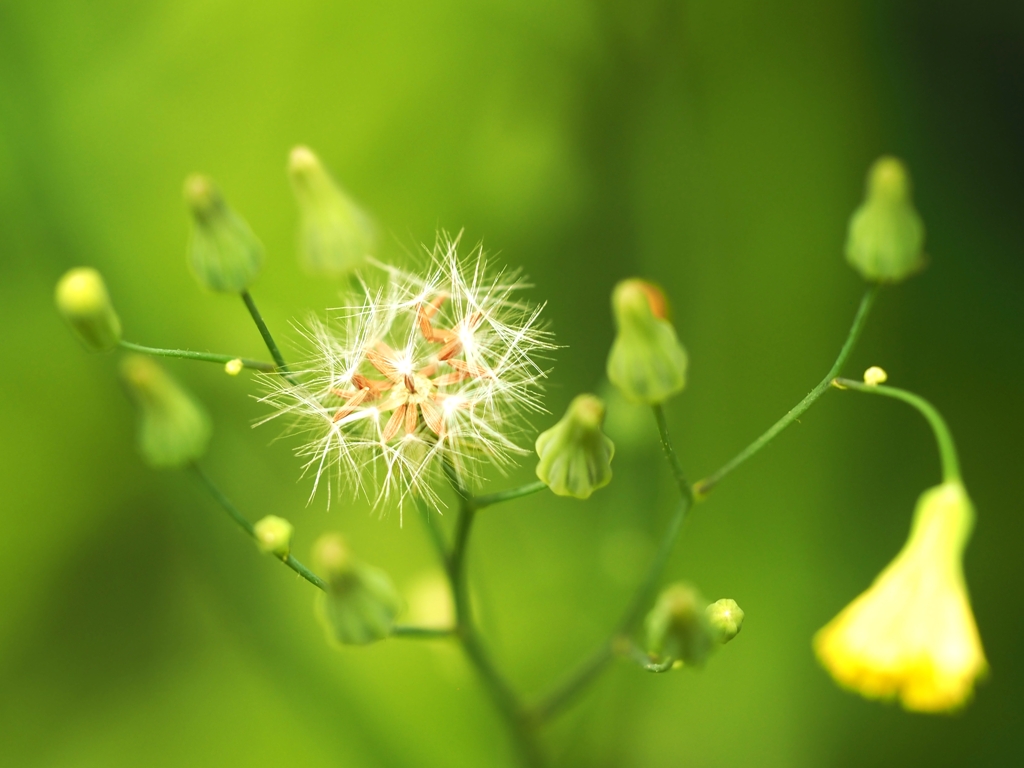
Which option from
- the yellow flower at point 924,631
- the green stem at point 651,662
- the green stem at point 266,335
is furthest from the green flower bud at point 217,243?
the yellow flower at point 924,631

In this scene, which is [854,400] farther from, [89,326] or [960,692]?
[89,326]

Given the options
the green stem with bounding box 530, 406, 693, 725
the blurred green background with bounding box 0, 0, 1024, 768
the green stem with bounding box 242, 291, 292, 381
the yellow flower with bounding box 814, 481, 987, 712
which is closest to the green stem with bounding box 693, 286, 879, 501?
the green stem with bounding box 530, 406, 693, 725

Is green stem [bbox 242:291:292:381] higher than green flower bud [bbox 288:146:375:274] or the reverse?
the reverse

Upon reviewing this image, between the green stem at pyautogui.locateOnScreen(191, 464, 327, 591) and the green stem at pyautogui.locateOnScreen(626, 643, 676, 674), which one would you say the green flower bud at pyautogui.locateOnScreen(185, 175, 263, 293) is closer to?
the green stem at pyautogui.locateOnScreen(191, 464, 327, 591)

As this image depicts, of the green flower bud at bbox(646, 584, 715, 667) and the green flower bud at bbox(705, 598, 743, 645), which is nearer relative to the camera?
the green flower bud at bbox(646, 584, 715, 667)

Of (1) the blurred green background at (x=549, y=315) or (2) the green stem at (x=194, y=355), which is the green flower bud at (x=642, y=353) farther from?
(1) the blurred green background at (x=549, y=315)

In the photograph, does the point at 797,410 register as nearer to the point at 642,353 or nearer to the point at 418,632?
the point at 642,353
